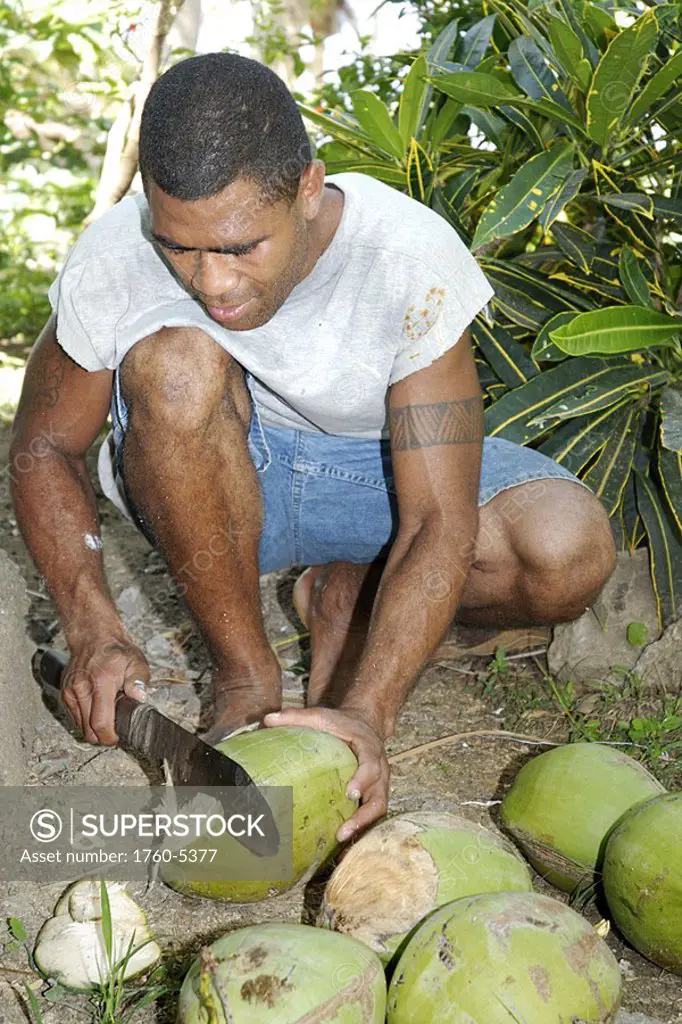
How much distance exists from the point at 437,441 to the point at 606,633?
0.90 metres

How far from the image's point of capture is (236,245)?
6.27 feet

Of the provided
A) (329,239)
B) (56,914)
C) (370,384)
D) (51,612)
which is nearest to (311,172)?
(329,239)

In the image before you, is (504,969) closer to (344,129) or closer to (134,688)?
(134,688)

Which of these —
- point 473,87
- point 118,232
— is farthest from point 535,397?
point 118,232

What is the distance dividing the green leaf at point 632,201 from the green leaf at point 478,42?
0.57 metres

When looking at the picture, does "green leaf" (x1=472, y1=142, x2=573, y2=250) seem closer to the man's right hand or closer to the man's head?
the man's head

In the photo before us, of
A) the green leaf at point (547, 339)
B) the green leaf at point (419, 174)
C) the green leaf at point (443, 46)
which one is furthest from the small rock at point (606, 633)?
the green leaf at point (443, 46)

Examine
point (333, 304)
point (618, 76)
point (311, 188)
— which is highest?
point (618, 76)

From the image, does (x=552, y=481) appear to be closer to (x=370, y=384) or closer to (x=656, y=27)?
(x=370, y=384)

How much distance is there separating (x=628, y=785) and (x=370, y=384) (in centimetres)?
89

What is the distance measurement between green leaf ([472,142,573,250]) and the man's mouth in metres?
0.65

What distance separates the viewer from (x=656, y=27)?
245 cm

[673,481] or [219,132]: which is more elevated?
[219,132]

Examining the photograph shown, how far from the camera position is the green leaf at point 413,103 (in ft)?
9.35
